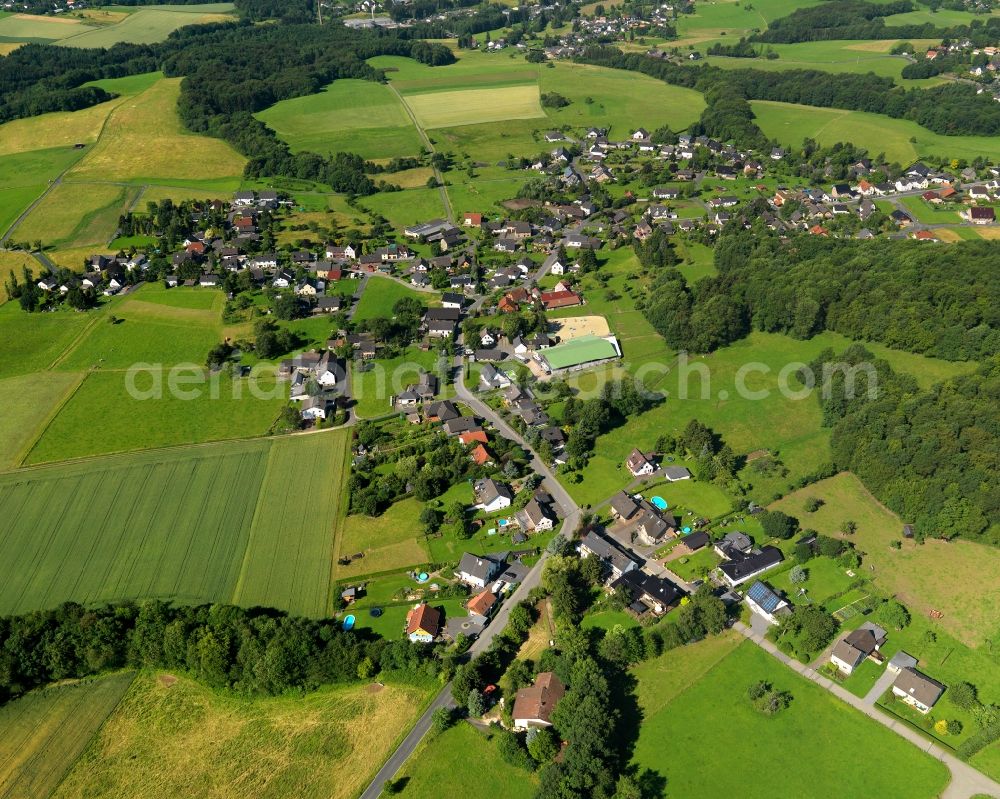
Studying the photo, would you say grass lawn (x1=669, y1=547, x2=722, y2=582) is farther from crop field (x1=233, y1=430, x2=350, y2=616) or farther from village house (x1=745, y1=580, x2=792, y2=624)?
crop field (x1=233, y1=430, x2=350, y2=616)

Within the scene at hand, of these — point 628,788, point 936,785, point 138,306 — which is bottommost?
point 936,785

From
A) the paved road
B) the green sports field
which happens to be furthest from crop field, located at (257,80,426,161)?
the paved road

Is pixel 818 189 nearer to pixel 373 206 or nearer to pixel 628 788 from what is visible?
pixel 373 206

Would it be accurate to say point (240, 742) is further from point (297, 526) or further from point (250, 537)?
point (297, 526)

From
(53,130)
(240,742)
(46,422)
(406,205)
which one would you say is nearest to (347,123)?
(406,205)

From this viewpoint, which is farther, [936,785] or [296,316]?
[296,316]

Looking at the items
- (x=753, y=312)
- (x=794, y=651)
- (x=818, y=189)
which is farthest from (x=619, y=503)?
(x=818, y=189)
